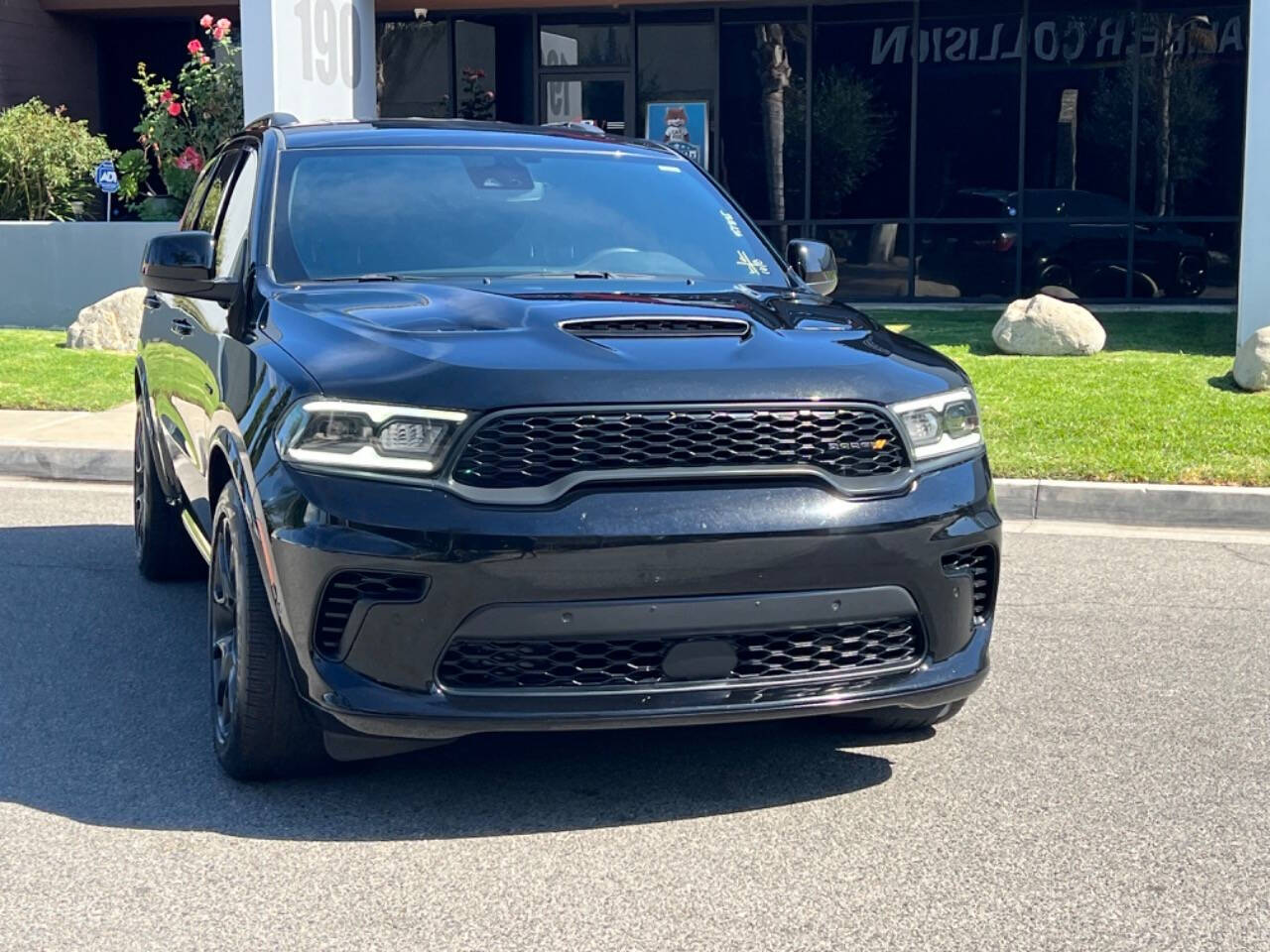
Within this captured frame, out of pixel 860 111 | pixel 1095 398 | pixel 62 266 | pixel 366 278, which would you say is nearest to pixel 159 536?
pixel 366 278

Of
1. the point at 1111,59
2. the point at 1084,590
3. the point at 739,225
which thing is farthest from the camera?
the point at 1111,59

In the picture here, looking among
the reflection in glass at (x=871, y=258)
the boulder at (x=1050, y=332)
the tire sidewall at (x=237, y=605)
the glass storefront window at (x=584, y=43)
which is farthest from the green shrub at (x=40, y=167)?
the tire sidewall at (x=237, y=605)

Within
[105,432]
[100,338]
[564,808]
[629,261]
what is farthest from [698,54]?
[564,808]

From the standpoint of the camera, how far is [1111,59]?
61.4 feet

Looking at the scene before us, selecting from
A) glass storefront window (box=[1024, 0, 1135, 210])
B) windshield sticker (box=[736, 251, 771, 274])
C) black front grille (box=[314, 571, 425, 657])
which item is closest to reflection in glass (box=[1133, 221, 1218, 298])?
glass storefront window (box=[1024, 0, 1135, 210])

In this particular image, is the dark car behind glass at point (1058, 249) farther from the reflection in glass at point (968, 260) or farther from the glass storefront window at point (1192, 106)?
the glass storefront window at point (1192, 106)

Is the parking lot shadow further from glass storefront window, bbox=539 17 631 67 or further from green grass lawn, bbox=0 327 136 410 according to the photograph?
glass storefront window, bbox=539 17 631 67

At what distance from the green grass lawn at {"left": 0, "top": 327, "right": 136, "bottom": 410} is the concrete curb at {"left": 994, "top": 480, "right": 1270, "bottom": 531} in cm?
650

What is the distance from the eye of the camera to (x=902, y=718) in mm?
4676

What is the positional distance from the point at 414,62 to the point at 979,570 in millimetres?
18052

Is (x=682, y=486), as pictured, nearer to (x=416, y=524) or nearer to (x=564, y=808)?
(x=416, y=524)

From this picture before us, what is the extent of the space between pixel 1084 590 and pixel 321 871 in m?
4.14

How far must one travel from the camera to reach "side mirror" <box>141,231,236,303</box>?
197 inches

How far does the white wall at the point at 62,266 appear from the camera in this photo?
54.4 feet
